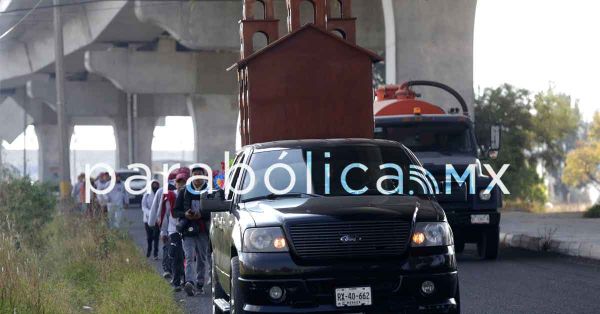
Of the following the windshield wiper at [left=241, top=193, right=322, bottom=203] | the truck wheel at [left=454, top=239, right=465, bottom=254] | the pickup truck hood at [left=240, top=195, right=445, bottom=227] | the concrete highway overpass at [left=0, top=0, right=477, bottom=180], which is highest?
the concrete highway overpass at [left=0, top=0, right=477, bottom=180]

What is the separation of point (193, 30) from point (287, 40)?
2618 centimetres

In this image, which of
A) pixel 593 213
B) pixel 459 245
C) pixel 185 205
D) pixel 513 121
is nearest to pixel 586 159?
pixel 513 121

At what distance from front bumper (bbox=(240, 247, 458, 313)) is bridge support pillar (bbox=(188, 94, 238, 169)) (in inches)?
1952

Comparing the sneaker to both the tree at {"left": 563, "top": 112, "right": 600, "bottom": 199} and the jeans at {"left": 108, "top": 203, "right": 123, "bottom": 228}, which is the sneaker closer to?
the jeans at {"left": 108, "top": 203, "right": 123, "bottom": 228}

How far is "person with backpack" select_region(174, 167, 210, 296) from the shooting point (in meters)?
17.2

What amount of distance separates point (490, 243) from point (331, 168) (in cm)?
1052

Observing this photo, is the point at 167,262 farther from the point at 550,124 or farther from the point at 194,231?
the point at 550,124

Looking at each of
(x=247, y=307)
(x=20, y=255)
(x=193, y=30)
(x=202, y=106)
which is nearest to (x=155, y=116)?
(x=202, y=106)

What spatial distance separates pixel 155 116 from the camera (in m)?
79.8

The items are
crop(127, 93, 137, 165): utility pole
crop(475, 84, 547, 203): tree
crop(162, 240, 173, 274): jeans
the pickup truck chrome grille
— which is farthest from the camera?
crop(127, 93, 137, 165): utility pole

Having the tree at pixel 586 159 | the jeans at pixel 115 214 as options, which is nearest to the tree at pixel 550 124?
the tree at pixel 586 159

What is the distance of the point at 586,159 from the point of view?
279 ft

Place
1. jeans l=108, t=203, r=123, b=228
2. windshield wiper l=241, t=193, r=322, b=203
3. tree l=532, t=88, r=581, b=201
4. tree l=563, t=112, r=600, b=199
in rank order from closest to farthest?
windshield wiper l=241, t=193, r=322, b=203
jeans l=108, t=203, r=123, b=228
tree l=532, t=88, r=581, b=201
tree l=563, t=112, r=600, b=199

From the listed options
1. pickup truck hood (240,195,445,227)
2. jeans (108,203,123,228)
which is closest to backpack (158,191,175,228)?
jeans (108,203,123,228)
